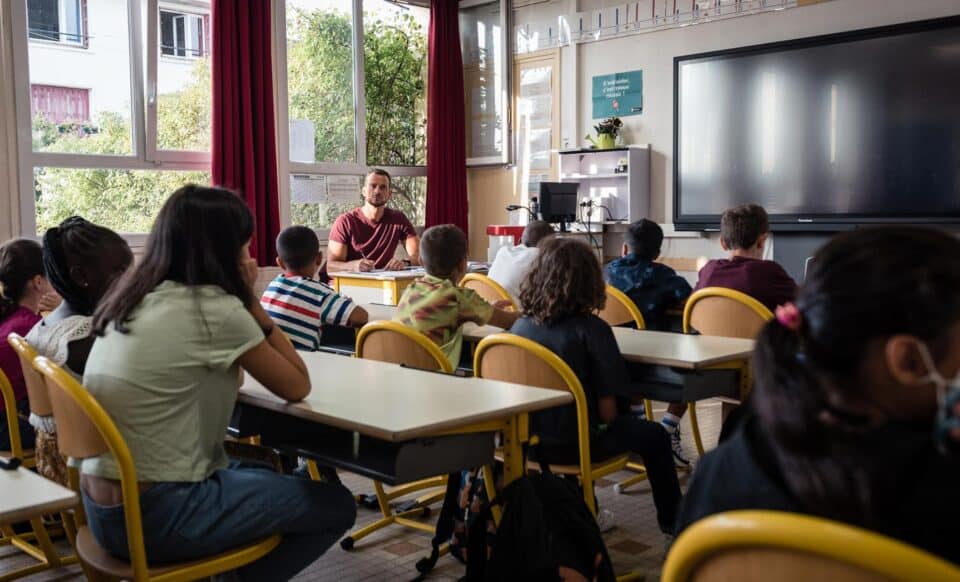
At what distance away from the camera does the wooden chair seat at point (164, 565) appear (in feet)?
5.79

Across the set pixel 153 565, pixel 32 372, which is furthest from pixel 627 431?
pixel 32 372

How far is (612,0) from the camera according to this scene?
6719mm

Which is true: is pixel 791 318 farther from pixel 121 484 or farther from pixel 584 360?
pixel 584 360

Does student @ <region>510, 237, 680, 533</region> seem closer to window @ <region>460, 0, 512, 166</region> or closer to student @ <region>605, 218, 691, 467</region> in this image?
student @ <region>605, 218, 691, 467</region>

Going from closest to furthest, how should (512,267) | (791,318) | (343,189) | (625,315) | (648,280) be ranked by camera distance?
(791,318)
(625,315)
(648,280)
(512,267)
(343,189)

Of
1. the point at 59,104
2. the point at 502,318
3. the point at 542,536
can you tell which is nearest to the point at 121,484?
the point at 542,536

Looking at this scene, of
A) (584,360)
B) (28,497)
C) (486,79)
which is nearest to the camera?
(28,497)

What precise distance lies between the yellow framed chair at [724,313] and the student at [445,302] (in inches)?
29.3

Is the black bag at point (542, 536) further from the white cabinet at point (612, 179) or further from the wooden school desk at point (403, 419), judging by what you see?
the white cabinet at point (612, 179)

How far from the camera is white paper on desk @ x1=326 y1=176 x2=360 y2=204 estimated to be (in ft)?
23.1

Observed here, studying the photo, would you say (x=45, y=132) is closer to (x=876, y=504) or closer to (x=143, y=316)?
(x=143, y=316)

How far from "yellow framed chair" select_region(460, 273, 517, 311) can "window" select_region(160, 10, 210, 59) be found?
304 centimetres

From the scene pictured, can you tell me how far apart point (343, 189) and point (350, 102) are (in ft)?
2.27

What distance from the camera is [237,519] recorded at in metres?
1.81
